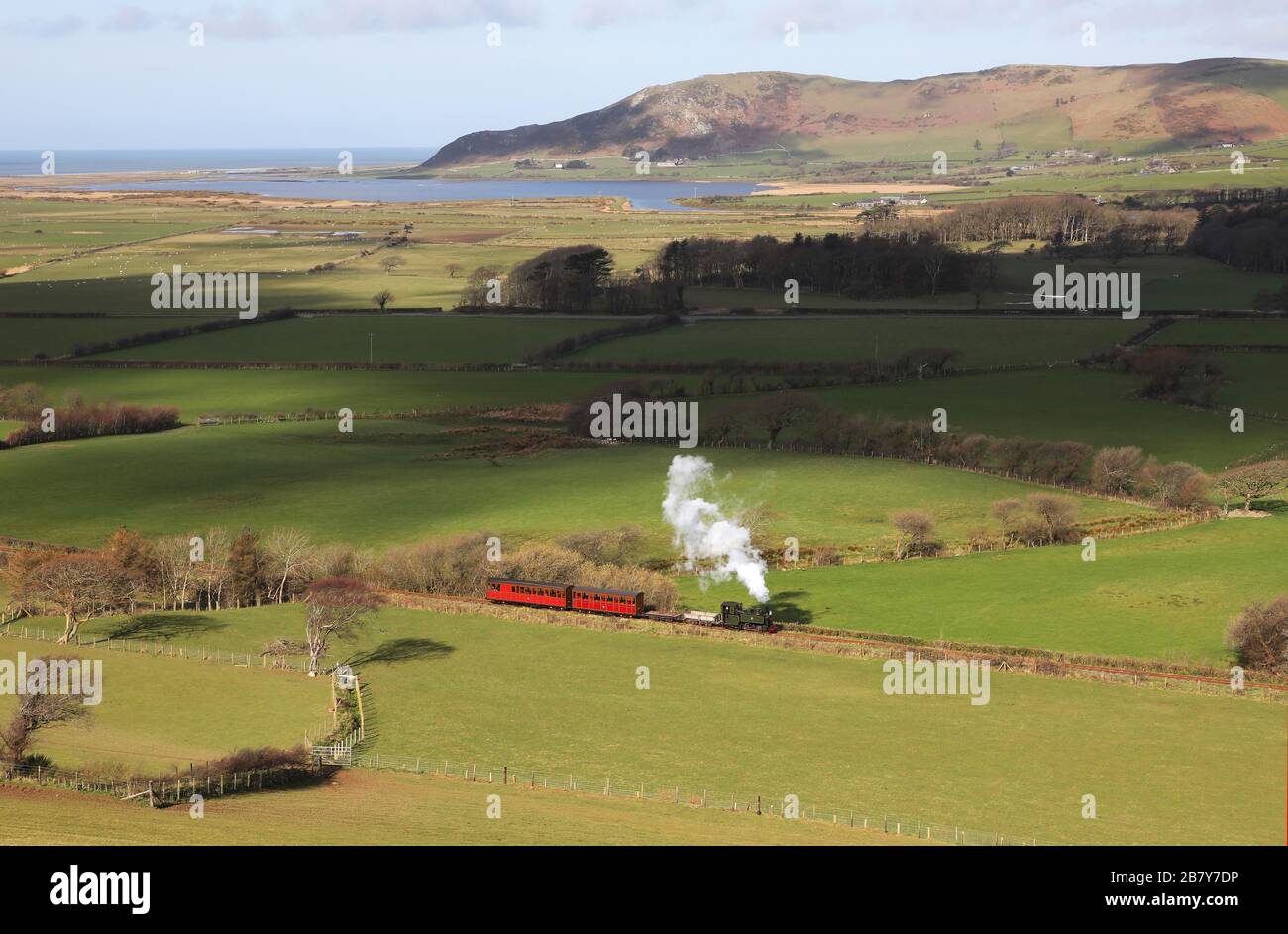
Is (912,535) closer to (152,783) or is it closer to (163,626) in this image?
(163,626)

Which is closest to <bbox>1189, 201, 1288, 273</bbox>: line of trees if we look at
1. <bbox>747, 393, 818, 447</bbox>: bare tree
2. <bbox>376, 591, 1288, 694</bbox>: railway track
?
<bbox>747, 393, 818, 447</bbox>: bare tree

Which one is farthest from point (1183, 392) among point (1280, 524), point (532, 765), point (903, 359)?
point (532, 765)

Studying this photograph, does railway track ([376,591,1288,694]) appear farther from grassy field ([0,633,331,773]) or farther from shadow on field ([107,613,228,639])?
grassy field ([0,633,331,773])

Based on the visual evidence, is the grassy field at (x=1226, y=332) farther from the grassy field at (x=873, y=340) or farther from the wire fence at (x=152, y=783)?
the wire fence at (x=152, y=783)

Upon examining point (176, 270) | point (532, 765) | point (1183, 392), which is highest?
point (176, 270)

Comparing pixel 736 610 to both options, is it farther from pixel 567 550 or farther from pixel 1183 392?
pixel 1183 392
